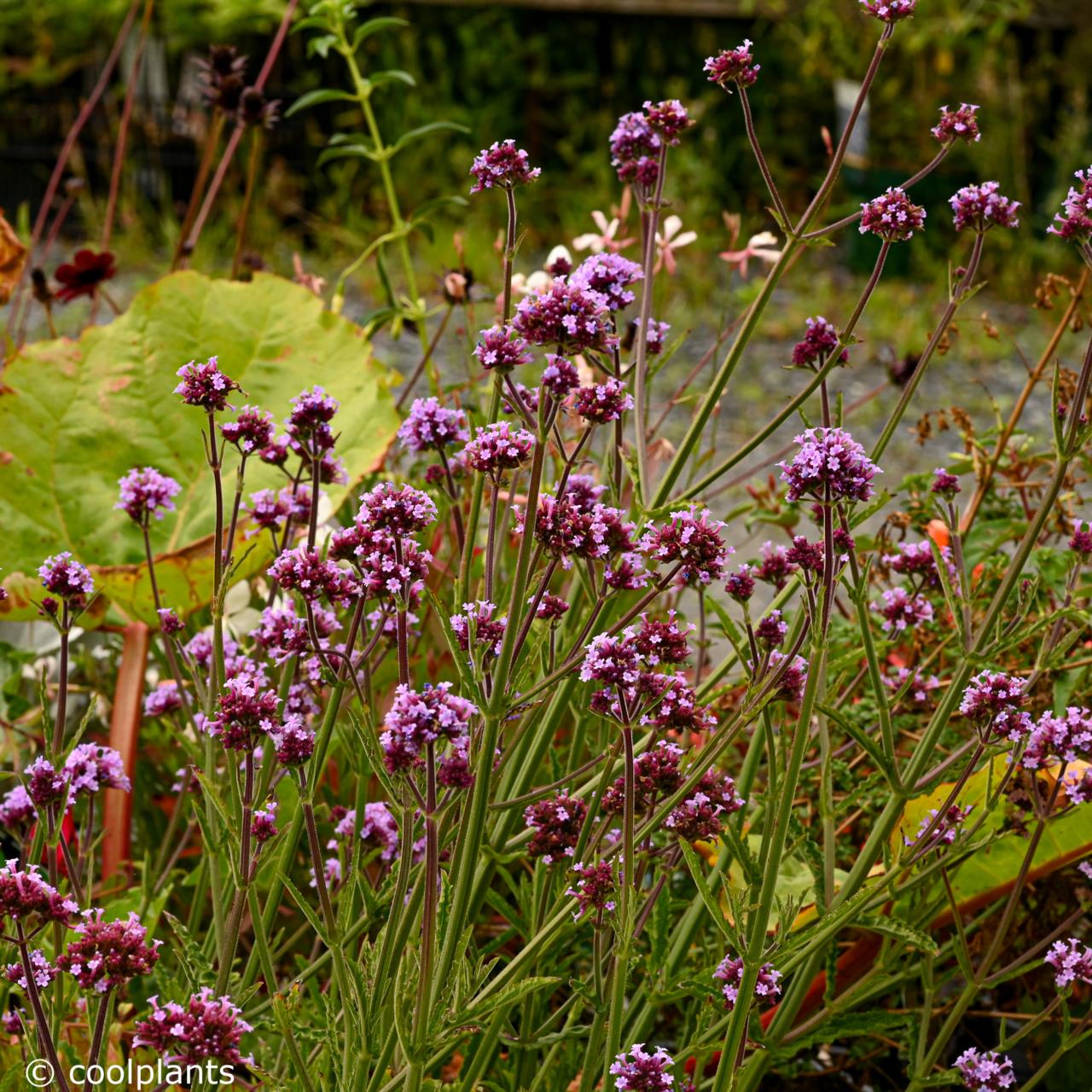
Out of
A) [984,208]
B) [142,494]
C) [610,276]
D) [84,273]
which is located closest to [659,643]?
[610,276]

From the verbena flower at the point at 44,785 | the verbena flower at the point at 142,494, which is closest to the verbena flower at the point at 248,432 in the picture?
the verbena flower at the point at 142,494

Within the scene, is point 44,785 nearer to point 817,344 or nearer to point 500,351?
point 500,351

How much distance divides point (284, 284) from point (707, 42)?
22.7 ft

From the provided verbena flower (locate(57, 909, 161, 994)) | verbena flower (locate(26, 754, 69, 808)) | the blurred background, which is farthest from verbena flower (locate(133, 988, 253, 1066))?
the blurred background

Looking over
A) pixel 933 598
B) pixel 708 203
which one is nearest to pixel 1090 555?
pixel 933 598

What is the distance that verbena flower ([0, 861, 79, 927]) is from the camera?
3.12ft

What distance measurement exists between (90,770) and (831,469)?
73 cm

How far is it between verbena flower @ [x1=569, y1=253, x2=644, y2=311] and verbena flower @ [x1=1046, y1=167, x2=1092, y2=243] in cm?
35

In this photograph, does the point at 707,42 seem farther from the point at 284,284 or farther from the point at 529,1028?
the point at 529,1028

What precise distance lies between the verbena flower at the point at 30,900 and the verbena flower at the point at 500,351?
479 mm

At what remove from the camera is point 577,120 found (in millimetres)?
8250

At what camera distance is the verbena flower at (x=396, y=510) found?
1.02 m

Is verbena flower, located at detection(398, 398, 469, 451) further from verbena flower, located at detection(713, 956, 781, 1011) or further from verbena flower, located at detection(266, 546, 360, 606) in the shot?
Result: verbena flower, located at detection(713, 956, 781, 1011)

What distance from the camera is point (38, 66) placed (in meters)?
8.15
